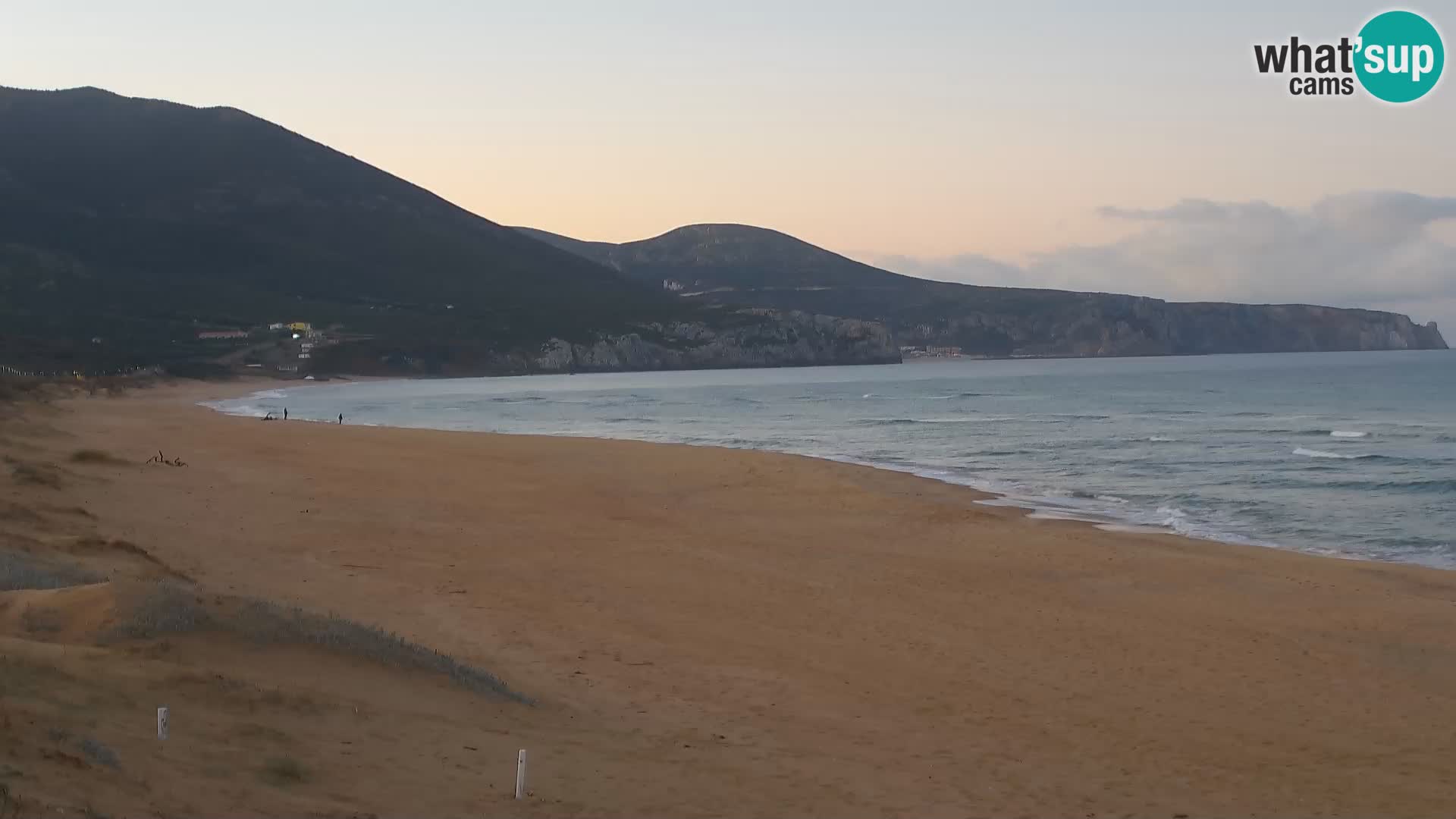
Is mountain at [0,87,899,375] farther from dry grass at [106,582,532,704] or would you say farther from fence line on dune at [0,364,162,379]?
dry grass at [106,582,532,704]

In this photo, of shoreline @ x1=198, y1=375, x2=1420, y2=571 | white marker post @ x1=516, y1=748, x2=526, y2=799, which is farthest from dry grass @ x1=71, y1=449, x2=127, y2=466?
white marker post @ x1=516, y1=748, x2=526, y2=799

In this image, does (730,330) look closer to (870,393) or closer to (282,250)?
(282,250)

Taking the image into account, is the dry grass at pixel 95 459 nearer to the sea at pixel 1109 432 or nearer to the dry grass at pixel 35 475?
the dry grass at pixel 35 475

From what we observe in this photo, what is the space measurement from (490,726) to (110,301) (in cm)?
15175

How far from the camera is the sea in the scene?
25.8m

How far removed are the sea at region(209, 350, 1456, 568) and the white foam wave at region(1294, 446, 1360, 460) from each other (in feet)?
0.60

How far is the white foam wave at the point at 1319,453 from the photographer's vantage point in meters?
37.1

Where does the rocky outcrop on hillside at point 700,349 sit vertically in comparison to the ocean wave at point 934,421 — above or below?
above

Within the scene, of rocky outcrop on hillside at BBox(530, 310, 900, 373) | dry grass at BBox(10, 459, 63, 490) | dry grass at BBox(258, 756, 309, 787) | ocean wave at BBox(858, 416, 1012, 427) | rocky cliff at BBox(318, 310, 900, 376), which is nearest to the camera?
dry grass at BBox(258, 756, 309, 787)

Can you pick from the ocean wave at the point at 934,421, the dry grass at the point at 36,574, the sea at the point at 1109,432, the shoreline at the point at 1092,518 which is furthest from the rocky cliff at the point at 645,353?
the dry grass at the point at 36,574

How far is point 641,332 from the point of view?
18350cm

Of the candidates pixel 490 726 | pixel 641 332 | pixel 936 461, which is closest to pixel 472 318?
pixel 641 332

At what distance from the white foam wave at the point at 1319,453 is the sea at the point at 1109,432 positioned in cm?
18

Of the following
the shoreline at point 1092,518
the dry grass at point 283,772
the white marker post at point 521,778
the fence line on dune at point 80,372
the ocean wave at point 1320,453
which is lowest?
the shoreline at point 1092,518
